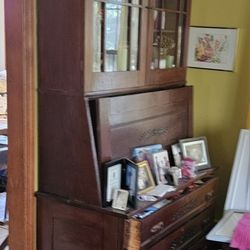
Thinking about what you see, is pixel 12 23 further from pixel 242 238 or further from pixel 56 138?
pixel 242 238

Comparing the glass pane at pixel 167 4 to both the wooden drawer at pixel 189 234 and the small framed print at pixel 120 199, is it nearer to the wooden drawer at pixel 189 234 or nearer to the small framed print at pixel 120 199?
the small framed print at pixel 120 199

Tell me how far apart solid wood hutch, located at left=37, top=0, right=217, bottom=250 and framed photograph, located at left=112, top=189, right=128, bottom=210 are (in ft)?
0.12

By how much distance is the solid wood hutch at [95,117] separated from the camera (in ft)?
6.57

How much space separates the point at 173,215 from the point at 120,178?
39 cm

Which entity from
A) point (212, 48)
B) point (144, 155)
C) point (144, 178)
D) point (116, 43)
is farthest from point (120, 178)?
point (212, 48)

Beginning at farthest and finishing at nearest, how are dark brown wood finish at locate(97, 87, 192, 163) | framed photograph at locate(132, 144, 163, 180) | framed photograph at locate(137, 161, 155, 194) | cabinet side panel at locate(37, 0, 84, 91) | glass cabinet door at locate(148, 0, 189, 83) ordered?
glass cabinet door at locate(148, 0, 189, 83), framed photograph at locate(132, 144, 163, 180), framed photograph at locate(137, 161, 155, 194), dark brown wood finish at locate(97, 87, 192, 163), cabinet side panel at locate(37, 0, 84, 91)

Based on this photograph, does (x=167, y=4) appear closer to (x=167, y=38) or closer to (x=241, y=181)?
(x=167, y=38)

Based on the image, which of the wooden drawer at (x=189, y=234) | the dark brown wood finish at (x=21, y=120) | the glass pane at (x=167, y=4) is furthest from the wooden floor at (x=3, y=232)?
the glass pane at (x=167, y=4)

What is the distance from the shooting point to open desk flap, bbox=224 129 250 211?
2.70m

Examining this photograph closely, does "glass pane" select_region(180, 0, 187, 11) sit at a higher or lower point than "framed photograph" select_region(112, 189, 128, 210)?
higher

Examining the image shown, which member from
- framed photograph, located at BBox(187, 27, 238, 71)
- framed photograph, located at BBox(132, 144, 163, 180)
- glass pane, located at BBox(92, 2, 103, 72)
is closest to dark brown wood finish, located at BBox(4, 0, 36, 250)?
glass pane, located at BBox(92, 2, 103, 72)

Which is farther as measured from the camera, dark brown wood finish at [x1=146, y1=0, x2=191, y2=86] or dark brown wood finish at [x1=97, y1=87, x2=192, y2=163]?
dark brown wood finish at [x1=146, y1=0, x2=191, y2=86]

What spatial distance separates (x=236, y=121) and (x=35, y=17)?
1.52 metres

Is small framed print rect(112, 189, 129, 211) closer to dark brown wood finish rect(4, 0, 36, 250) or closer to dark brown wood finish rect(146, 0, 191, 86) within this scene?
dark brown wood finish rect(4, 0, 36, 250)
